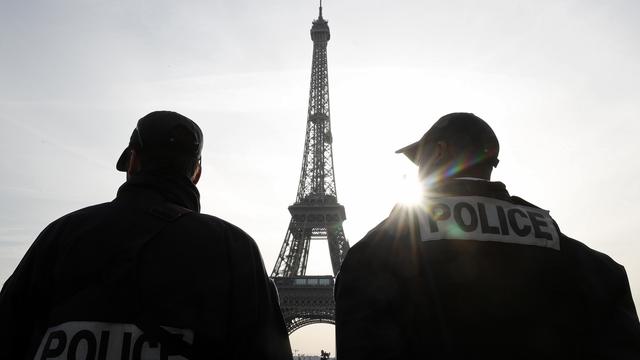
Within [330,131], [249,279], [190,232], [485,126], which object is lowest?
A: [249,279]

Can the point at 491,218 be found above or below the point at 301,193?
below

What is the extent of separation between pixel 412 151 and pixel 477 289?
1.11 meters

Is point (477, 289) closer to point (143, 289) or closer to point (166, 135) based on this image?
point (143, 289)

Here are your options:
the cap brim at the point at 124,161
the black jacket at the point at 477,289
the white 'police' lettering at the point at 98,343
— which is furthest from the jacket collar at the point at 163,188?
the black jacket at the point at 477,289

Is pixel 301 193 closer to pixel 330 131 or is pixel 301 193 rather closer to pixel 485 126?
pixel 330 131

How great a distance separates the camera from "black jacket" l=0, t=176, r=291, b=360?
2398 millimetres

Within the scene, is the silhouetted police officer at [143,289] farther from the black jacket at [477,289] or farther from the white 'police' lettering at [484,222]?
the white 'police' lettering at [484,222]

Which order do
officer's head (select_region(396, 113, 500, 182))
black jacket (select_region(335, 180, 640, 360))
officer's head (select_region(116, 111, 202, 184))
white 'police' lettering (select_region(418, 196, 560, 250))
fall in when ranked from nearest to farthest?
1. black jacket (select_region(335, 180, 640, 360))
2. white 'police' lettering (select_region(418, 196, 560, 250))
3. officer's head (select_region(116, 111, 202, 184))
4. officer's head (select_region(396, 113, 500, 182))

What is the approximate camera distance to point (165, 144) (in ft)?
10.0

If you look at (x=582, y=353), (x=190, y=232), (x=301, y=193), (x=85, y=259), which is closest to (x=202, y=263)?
(x=190, y=232)

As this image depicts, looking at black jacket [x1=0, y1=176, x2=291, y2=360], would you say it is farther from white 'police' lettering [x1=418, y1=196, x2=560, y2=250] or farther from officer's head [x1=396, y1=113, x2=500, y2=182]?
officer's head [x1=396, y1=113, x2=500, y2=182]

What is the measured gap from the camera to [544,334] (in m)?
2.68

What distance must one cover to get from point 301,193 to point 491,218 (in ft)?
171

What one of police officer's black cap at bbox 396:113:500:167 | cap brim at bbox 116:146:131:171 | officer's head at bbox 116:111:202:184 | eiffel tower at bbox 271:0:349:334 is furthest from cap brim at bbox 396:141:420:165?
eiffel tower at bbox 271:0:349:334
